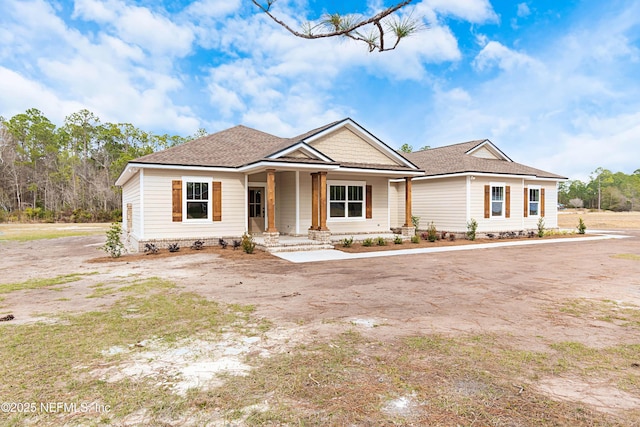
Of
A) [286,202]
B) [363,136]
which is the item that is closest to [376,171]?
[363,136]

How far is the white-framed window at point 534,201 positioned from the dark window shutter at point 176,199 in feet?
63.7

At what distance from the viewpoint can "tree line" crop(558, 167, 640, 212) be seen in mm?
79188

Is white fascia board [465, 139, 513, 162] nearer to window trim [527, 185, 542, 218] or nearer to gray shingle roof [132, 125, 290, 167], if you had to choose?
window trim [527, 185, 542, 218]

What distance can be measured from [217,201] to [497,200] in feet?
48.6

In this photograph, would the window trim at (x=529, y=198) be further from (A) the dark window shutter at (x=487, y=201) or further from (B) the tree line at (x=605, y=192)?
(B) the tree line at (x=605, y=192)

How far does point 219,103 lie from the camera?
30.7 metres

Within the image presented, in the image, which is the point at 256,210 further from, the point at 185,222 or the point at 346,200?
the point at 346,200

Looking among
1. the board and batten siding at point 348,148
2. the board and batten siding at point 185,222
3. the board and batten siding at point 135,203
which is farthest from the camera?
the board and batten siding at point 348,148

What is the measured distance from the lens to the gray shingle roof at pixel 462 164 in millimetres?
18703

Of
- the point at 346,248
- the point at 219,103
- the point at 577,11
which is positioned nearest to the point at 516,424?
the point at 346,248

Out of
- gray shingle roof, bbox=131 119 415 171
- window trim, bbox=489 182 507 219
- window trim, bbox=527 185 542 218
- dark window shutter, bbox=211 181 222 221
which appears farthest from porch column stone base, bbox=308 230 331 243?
window trim, bbox=527 185 542 218

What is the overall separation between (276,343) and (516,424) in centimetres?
254

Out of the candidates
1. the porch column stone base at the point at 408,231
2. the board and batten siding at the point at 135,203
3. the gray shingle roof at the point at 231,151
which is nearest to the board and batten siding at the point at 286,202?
the gray shingle roof at the point at 231,151

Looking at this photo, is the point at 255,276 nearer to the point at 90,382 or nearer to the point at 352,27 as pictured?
the point at 90,382
